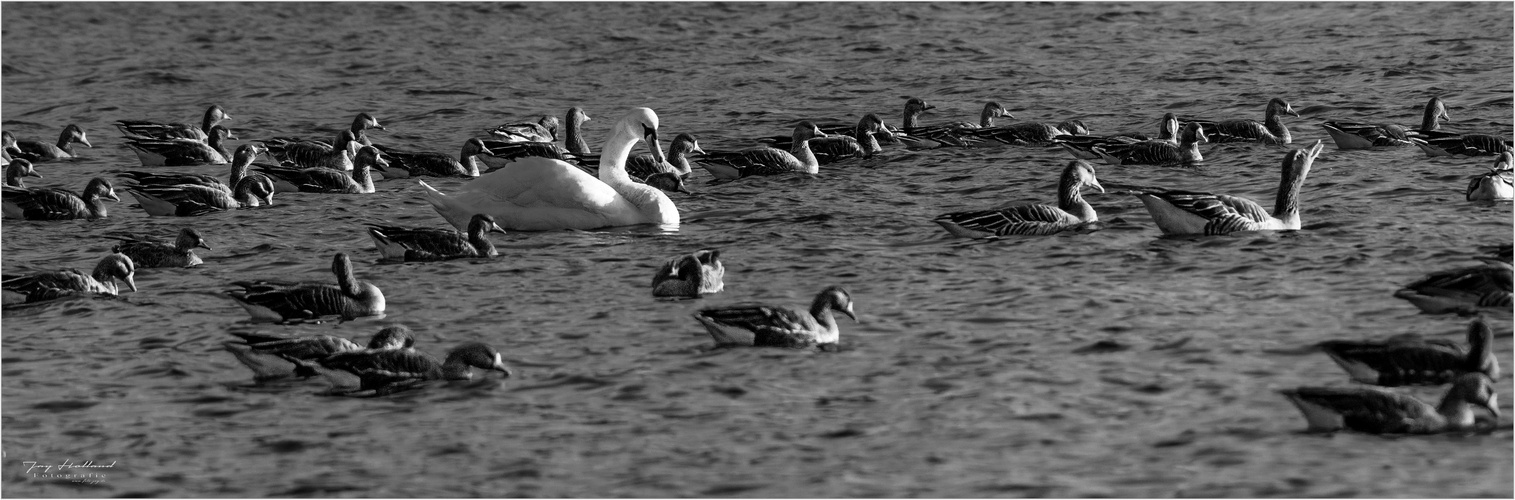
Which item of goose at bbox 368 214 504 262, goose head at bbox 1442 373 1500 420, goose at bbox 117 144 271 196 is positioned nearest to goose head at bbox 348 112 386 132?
goose at bbox 117 144 271 196

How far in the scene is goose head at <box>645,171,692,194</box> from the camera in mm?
23500

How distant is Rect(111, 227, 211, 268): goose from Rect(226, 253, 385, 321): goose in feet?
9.39

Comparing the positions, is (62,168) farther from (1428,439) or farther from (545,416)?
(1428,439)

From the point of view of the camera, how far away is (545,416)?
1284 cm

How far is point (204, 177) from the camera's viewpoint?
23984 millimetres

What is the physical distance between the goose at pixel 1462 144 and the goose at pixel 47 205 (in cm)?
1602

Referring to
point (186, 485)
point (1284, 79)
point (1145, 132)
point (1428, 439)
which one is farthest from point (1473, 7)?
point (186, 485)

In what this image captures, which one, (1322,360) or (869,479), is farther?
(1322,360)

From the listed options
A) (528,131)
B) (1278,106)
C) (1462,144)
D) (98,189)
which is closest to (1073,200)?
(1462,144)

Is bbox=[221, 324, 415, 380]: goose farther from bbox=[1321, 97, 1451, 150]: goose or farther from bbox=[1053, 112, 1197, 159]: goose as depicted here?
bbox=[1321, 97, 1451, 150]: goose

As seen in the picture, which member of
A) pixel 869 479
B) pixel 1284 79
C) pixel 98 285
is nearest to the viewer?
pixel 869 479

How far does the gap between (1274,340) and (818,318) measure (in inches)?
135

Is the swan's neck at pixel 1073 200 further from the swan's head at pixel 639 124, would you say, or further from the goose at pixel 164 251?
the goose at pixel 164 251

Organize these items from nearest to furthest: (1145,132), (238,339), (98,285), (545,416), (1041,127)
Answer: (545,416)
(238,339)
(98,285)
(1041,127)
(1145,132)
